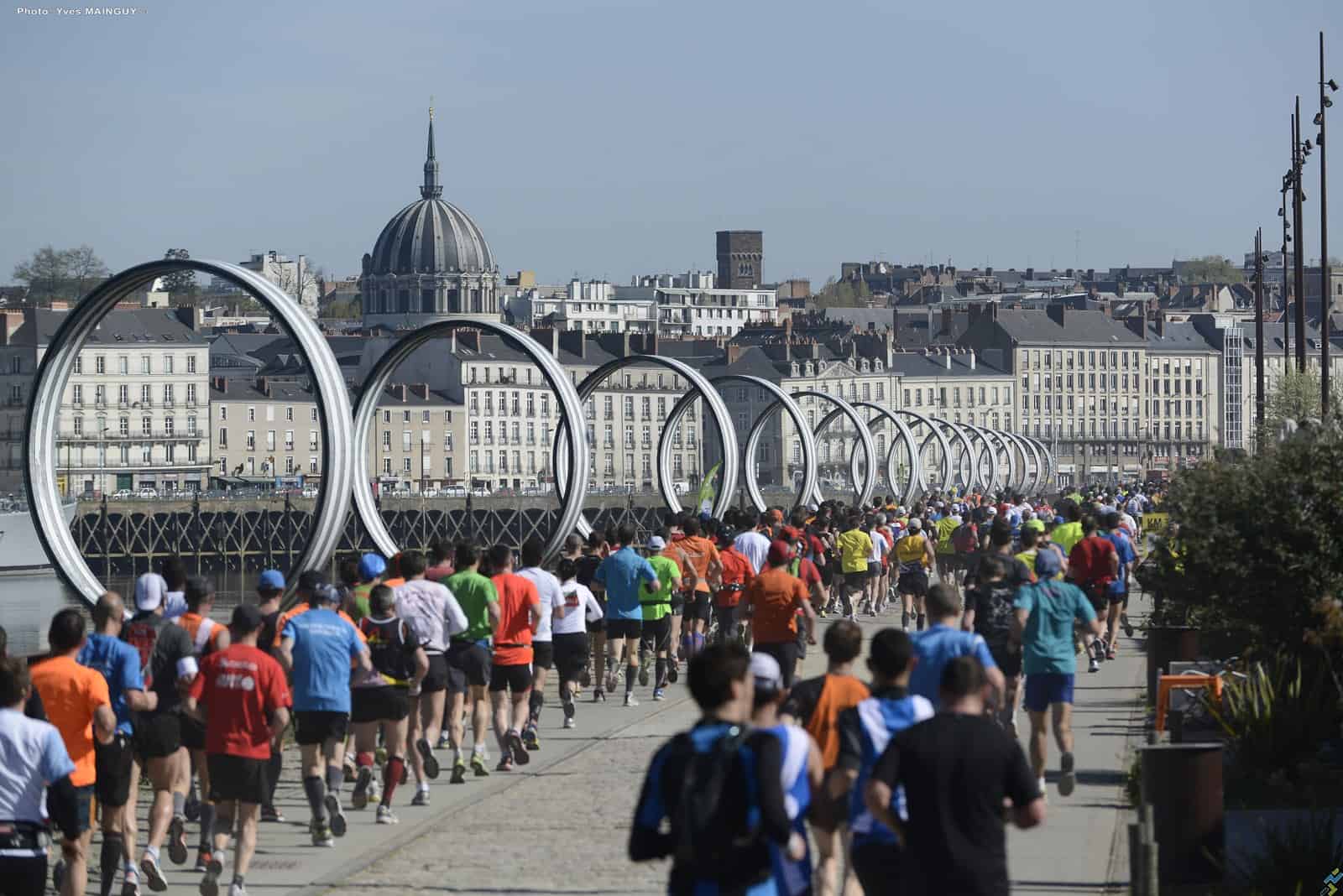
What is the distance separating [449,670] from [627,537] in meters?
4.78

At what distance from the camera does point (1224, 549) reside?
16.2 m

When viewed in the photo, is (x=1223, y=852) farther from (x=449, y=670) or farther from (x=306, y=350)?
(x=306, y=350)

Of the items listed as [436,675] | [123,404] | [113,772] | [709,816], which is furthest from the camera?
[123,404]

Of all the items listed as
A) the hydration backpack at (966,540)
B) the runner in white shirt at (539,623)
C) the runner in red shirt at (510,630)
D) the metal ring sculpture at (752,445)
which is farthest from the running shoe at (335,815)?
the metal ring sculpture at (752,445)

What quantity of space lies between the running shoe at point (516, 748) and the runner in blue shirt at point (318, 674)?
3.19m

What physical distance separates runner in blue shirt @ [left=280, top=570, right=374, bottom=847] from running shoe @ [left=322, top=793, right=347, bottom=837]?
0.01 meters

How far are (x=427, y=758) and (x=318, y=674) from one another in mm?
2377

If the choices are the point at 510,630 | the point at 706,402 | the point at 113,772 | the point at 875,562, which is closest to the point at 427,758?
the point at 510,630

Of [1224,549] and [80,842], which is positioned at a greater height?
[1224,549]

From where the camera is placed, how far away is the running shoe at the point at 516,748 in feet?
53.4

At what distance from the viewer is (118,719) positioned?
1156 cm

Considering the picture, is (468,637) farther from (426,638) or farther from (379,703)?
(379,703)

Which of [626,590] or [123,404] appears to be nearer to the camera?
[626,590]

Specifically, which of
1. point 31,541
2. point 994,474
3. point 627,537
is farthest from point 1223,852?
point 31,541
